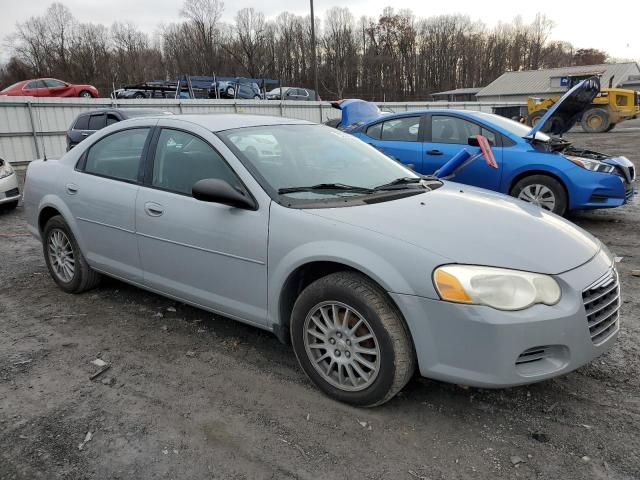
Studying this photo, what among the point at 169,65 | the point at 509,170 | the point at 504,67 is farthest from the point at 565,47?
the point at 509,170

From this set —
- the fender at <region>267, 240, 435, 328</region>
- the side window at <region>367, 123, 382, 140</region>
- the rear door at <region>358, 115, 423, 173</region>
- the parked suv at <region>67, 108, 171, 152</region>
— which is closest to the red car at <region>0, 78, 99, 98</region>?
the parked suv at <region>67, 108, 171, 152</region>

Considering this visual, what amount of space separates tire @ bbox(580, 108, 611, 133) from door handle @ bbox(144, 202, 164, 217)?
27.1m

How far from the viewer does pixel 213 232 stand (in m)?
3.13

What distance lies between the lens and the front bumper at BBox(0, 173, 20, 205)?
27.2ft

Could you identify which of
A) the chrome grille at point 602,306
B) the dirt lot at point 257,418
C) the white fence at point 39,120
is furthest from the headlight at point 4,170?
the chrome grille at point 602,306

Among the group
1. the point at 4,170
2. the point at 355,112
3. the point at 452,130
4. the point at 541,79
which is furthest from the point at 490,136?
the point at 541,79

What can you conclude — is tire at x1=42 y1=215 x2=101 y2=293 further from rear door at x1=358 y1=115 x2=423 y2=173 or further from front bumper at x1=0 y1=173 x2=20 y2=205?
front bumper at x1=0 y1=173 x2=20 y2=205

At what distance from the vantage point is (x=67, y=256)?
4.46m

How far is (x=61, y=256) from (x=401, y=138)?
4944 millimetres

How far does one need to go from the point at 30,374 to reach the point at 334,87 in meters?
75.8

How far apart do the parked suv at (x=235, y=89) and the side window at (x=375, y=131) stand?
21363mm

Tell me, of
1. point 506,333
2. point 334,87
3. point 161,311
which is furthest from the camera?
point 334,87

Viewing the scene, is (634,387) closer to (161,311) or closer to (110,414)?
(110,414)

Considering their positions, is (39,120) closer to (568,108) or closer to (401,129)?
(401,129)
